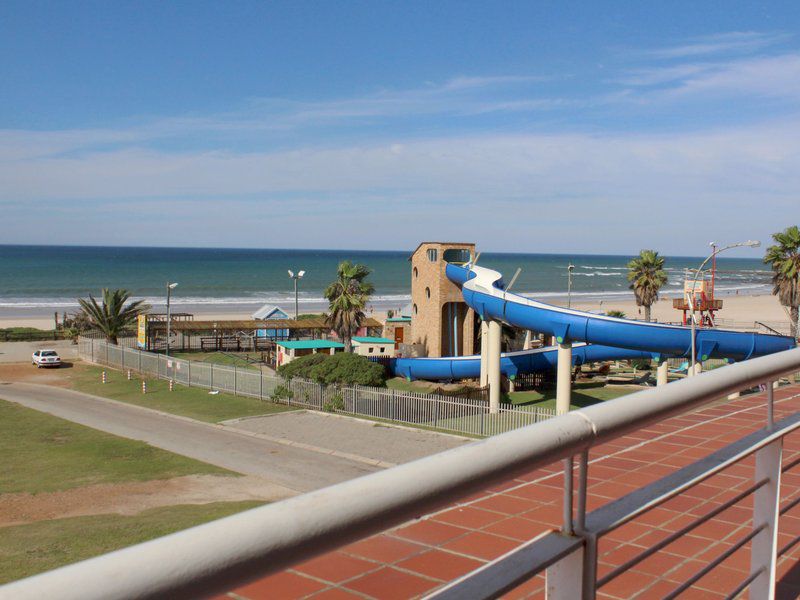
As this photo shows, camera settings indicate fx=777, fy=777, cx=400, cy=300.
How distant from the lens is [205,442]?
2494 centimetres

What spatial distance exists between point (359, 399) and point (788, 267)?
95.2 feet

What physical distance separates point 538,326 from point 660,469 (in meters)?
26.0

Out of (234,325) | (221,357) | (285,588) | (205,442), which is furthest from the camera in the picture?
(234,325)

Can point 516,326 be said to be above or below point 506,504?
below

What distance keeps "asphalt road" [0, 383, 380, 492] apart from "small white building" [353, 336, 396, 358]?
14990mm

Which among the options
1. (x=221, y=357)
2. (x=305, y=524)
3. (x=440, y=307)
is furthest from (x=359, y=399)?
(x=305, y=524)

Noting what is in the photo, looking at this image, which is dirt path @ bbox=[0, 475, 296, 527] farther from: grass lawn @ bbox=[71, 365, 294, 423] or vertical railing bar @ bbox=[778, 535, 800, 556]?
vertical railing bar @ bbox=[778, 535, 800, 556]

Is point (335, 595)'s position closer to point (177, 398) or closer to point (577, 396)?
point (177, 398)

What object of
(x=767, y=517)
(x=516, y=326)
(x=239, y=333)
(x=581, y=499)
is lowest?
(x=239, y=333)

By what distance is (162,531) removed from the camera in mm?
14039

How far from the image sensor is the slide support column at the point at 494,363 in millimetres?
31297

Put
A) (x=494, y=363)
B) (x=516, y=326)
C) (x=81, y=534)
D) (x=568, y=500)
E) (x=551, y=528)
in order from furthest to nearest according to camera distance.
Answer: (x=516, y=326)
(x=494, y=363)
(x=81, y=534)
(x=551, y=528)
(x=568, y=500)

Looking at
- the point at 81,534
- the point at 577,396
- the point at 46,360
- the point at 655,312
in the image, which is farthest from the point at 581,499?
the point at 655,312

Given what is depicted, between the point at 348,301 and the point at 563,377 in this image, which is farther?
the point at 348,301
